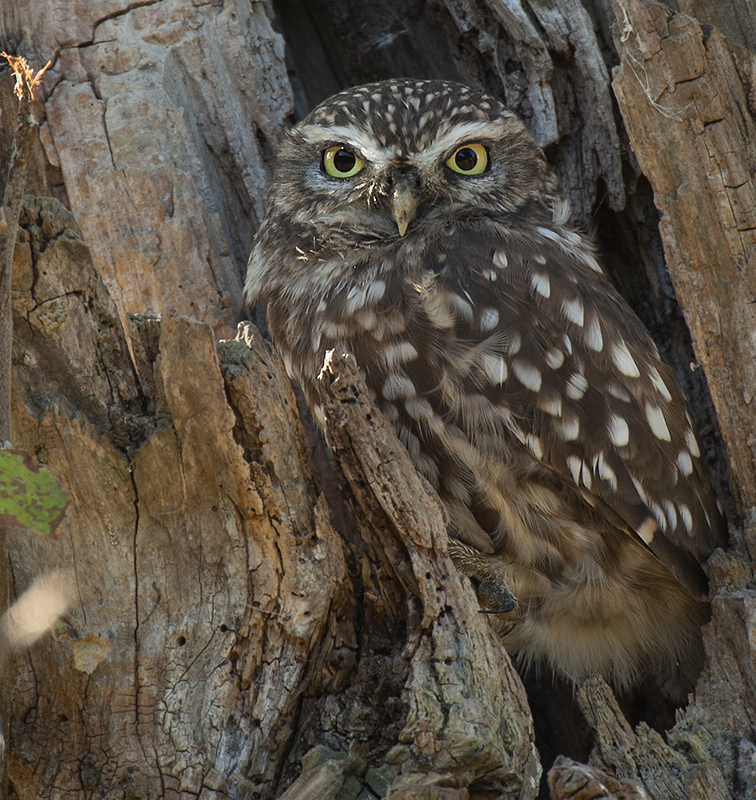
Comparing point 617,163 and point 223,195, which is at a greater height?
point 223,195

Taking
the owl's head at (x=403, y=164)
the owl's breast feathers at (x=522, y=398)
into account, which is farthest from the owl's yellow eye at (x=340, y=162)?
the owl's breast feathers at (x=522, y=398)

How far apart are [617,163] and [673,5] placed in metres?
0.53

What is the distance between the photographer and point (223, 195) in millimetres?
2857

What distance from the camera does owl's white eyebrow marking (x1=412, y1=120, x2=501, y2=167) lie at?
248 cm

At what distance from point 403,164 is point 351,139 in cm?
21

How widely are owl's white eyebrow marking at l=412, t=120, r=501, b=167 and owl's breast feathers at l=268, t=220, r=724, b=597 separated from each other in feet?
0.86

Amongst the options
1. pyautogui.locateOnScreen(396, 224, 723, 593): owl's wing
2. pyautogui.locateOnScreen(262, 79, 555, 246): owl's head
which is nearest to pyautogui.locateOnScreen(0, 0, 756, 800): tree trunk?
pyautogui.locateOnScreen(396, 224, 723, 593): owl's wing

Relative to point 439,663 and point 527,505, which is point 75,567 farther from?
point 527,505

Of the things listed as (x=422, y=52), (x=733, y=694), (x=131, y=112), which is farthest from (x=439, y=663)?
(x=422, y=52)

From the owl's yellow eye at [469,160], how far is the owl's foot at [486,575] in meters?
1.14

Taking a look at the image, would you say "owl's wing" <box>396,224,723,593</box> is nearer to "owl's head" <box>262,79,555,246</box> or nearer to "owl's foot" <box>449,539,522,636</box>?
"owl's head" <box>262,79,555,246</box>

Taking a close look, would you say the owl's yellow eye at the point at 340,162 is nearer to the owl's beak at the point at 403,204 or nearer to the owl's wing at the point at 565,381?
the owl's beak at the point at 403,204

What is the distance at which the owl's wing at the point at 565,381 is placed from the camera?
7.06ft

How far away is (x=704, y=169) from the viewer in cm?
238
